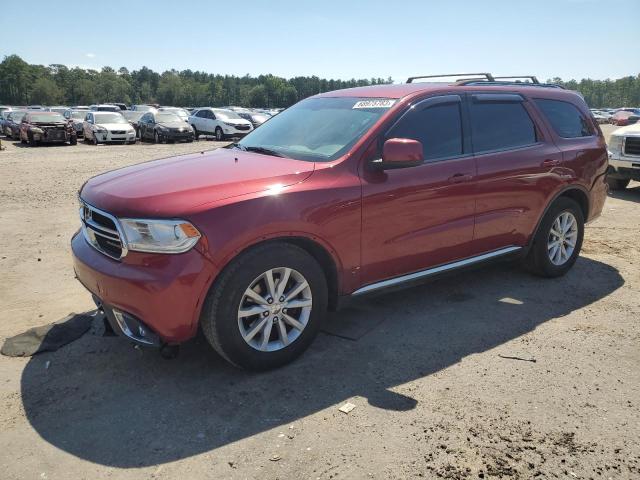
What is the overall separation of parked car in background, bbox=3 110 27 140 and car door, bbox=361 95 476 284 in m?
25.7

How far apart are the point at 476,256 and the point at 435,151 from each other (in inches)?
42.0

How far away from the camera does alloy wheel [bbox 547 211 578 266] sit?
17.1 ft

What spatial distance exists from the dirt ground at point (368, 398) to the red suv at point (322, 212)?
36 cm

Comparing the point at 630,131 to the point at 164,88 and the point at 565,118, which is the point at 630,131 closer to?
the point at 565,118

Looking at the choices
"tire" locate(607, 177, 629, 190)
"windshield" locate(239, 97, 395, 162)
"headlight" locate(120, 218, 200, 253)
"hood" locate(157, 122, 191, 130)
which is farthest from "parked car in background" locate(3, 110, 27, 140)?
"headlight" locate(120, 218, 200, 253)

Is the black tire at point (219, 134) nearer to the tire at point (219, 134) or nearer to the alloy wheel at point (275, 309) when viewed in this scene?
the tire at point (219, 134)

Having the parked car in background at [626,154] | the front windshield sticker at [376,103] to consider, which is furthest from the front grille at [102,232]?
the parked car in background at [626,154]

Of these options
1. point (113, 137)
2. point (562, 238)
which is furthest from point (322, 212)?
point (113, 137)

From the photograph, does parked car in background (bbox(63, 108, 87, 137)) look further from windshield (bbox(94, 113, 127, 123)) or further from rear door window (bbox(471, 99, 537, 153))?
rear door window (bbox(471, 99, 537, 153))

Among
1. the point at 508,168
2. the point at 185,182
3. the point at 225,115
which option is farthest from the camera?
the point at 225,115

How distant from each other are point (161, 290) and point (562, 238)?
4.17m

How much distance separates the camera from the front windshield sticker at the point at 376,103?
13.3 feet

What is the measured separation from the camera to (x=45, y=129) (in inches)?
854

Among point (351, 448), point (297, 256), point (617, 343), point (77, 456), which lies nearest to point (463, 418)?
point (351, 448)
